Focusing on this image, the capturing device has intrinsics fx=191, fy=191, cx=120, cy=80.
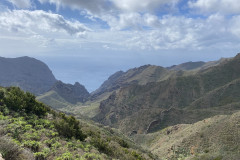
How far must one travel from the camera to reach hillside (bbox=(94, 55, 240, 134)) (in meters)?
76.9

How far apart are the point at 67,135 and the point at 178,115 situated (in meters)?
66.9

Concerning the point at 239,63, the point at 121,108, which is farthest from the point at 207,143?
the point at 239,63

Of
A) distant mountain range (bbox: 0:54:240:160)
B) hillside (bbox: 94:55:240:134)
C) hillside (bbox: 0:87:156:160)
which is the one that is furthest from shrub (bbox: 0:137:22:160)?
hillside (bbox: 94:55:240:134)

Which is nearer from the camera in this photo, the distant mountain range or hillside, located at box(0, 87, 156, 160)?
hillside, located at box(0, 87, 156, 160)

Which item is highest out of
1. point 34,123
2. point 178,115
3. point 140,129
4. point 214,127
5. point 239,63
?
point 239,63

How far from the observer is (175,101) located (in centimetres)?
11294

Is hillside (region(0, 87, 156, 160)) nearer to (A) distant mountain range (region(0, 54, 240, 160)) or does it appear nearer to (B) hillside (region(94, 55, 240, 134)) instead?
(A) distant mountain range (region(0, 54, 240, 160))

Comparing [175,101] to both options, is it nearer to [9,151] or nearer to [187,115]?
[187,115]

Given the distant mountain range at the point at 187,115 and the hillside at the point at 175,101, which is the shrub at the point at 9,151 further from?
the hillside at the point at 175,101

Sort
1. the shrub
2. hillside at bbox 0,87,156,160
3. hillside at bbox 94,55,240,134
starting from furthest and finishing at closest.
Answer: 1. hillside at bbox 94,55,240,134
2. hillside at bbox 0,87,156,160
3. the shrub

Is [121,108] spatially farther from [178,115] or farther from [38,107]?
[38,107]

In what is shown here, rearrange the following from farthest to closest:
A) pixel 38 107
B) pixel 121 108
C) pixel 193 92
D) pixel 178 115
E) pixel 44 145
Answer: pixel 121 108 < pixel 193 92 < pixel 178 115 < pixel 38 107 < pixel 44 145

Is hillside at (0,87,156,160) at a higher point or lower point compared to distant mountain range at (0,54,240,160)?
higher

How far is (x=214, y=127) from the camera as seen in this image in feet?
127
